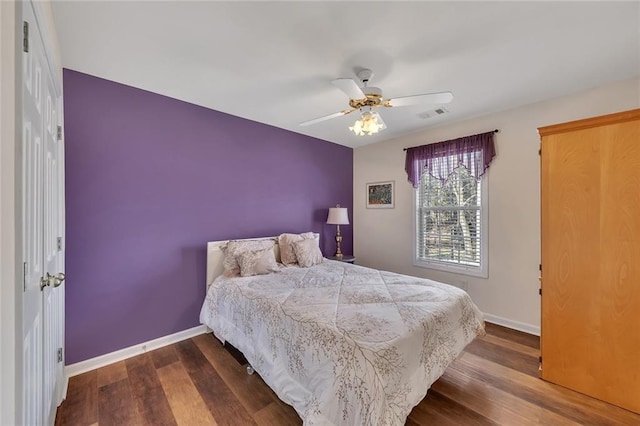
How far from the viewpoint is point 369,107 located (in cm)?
→ 220

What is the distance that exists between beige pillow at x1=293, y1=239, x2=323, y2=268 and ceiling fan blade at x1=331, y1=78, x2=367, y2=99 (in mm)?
1862

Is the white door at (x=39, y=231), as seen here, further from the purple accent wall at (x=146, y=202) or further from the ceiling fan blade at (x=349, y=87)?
the ceiling fan blade at (x=349, y=87)

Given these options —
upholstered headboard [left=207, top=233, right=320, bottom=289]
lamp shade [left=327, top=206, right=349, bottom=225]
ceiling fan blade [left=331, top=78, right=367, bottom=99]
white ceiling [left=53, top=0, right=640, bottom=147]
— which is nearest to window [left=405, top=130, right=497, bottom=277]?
white ceiling [left=53, top=0, right=640, bottom=147]

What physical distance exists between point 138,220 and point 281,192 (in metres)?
1.74

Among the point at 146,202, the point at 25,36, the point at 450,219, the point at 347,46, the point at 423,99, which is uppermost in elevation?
the point at 347,46

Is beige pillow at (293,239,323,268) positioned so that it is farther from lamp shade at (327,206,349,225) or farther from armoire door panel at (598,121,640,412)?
armoire door panel at (598,121,640,412)

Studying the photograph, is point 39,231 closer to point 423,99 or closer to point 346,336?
point 346,336

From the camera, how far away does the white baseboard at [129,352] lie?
2.16 m

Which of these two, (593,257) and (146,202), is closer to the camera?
(593,257)

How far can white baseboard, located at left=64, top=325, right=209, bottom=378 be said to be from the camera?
216 centimetres

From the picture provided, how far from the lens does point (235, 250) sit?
285 cm

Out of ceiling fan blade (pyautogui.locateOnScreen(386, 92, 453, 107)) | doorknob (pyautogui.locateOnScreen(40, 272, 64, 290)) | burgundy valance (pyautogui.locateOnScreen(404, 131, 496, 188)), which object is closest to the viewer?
doorknob (pyautogui.locateOnScreen(40, 272, 64, 290))

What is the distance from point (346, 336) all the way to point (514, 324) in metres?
2.63

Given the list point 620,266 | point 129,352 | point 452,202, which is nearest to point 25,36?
point 129,352
